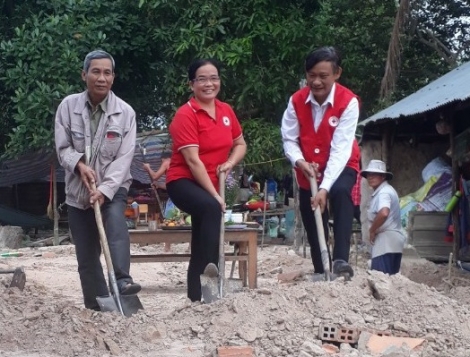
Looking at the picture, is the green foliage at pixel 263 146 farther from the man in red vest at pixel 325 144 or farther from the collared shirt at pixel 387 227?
the man in red vest at pixel 325 144

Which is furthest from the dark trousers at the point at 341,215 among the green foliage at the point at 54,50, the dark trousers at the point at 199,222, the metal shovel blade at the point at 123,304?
the green foliage at the point at 54,50

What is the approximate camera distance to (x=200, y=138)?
6035 millimetres

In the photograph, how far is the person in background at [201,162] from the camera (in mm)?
5910

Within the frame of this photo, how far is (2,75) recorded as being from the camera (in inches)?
739

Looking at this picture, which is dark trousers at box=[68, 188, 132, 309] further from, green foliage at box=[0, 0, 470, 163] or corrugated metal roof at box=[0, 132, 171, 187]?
corrugated metal roof at box=[0, 132, 171, 187]

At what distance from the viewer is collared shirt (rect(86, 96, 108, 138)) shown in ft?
19.4

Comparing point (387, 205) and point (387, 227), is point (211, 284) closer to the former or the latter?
point (387, 205)

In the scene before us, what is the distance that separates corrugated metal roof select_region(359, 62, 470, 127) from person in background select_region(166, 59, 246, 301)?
13.7ft

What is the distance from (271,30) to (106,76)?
10.2 meters

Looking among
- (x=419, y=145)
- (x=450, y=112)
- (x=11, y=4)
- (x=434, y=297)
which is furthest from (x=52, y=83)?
(x=434, y=297)

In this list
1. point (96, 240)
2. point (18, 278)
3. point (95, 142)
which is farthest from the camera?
point (18, 278)

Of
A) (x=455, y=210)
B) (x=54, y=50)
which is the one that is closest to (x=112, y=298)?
(x=455, y=210)

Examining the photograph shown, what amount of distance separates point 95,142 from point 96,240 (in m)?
0.65

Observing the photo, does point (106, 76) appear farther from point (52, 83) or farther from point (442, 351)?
point (52, 83)
